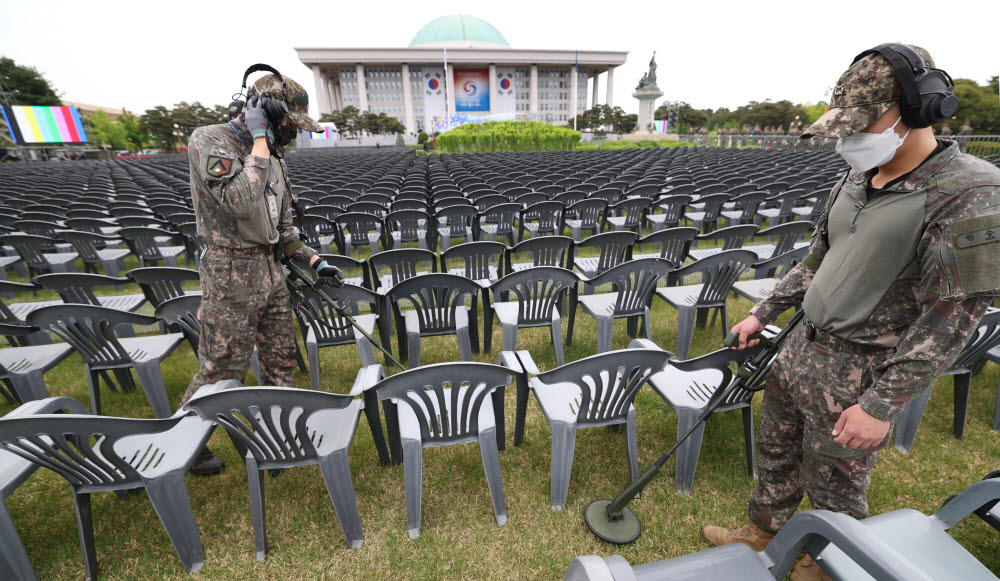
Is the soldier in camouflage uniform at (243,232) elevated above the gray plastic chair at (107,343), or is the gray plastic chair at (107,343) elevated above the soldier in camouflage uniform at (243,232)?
the soldier in camouflage uniform at (243,232)

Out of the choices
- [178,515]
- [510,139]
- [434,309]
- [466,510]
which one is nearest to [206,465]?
[178,515]

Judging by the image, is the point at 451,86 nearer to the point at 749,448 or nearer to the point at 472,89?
the point at 472,89

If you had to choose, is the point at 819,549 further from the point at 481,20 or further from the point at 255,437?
Result: the point at 481,20

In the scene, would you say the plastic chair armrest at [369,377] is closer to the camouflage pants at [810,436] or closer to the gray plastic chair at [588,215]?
the camouflage pants at [810,436]

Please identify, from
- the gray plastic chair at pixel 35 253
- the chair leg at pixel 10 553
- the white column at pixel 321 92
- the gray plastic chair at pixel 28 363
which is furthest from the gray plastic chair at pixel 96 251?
the white column at pixel 321 92

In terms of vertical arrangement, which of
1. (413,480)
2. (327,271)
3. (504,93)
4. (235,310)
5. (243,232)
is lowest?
(413,480)

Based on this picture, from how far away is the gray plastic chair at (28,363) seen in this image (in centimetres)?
252

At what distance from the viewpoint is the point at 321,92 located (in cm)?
6131

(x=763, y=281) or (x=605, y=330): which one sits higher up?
(x=763, y=281)

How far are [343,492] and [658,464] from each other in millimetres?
1543

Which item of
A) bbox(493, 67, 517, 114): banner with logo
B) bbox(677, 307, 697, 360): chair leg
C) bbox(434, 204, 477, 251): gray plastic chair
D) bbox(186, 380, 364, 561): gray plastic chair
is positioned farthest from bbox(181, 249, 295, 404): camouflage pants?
bbox(493, 67, 517, 114): banner with logo

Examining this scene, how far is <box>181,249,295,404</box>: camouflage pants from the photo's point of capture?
228 cm

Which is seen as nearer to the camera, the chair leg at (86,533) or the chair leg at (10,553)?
the chair leg at (10,553)

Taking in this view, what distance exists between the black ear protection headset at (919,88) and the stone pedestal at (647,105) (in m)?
36.9
